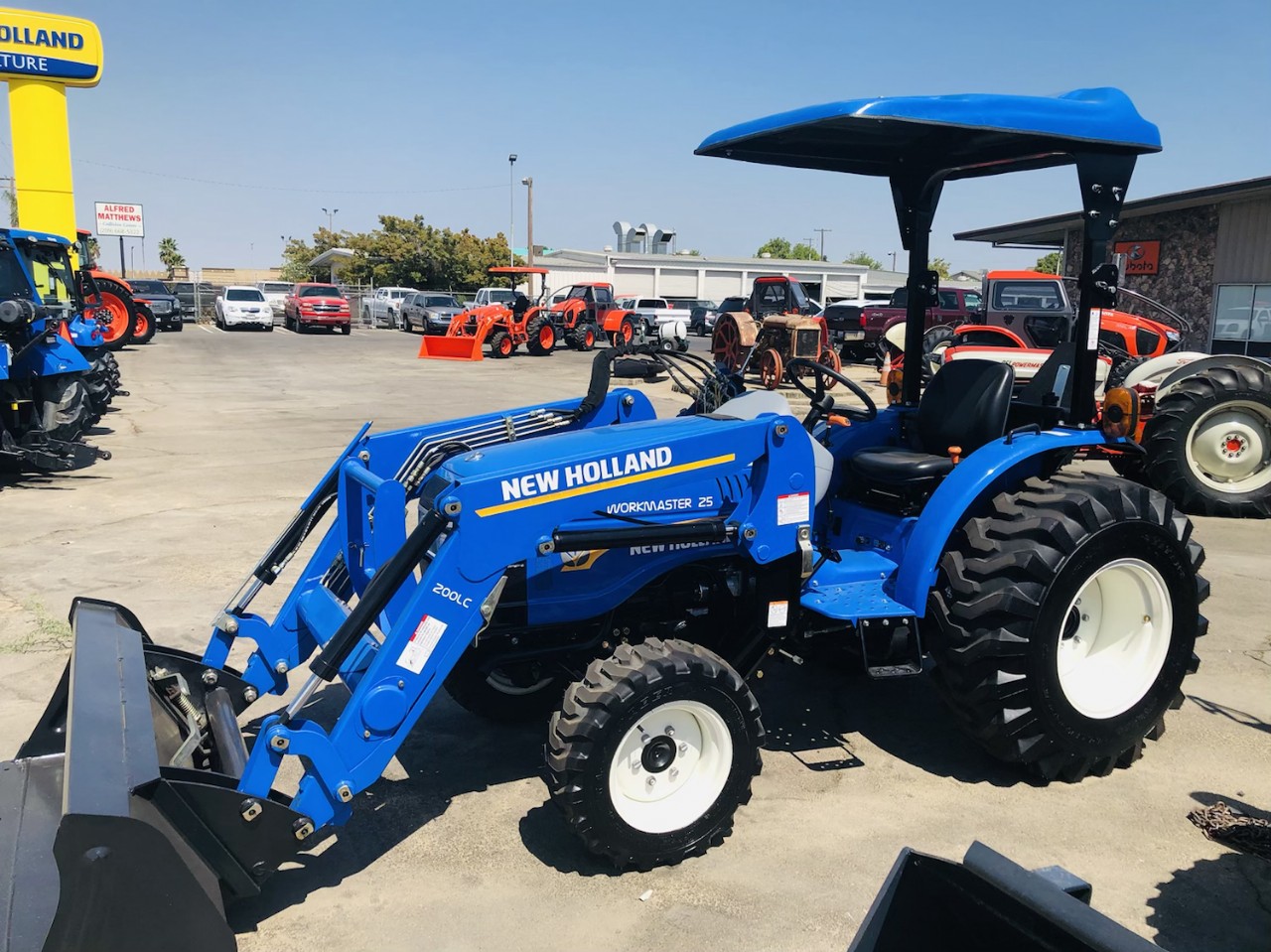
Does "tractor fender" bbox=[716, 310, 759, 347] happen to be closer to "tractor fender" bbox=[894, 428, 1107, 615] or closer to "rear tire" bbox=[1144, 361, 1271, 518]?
"rear tire" bbox=[1144, 361, 1271, 518]

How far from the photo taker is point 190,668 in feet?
11.8

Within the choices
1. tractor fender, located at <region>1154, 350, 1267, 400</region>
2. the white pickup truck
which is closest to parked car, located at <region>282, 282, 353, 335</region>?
the white pickup truck

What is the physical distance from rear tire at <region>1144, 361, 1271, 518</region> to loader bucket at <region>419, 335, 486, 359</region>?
1847 centimetres

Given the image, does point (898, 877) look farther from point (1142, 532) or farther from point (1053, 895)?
point (1142, 532)

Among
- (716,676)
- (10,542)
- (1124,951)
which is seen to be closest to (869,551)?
(716,676)

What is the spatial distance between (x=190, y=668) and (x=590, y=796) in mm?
→ 1587

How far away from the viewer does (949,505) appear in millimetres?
3740

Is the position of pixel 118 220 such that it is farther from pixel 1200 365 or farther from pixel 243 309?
pixel 1200 365

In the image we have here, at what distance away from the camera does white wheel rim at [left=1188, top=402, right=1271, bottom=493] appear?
28.6 feet

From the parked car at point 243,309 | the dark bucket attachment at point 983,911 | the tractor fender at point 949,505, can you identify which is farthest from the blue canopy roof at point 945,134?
the parked car at point 243,309

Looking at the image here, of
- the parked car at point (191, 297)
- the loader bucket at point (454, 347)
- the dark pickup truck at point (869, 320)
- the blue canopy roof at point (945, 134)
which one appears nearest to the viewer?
the blue canopy roof at point (945, 134)

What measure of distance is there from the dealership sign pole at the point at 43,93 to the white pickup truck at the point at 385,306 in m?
19.3

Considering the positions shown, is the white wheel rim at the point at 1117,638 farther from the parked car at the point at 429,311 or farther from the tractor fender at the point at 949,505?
the parked car at the point at 429,311

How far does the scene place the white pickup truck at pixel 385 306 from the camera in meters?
38.5
